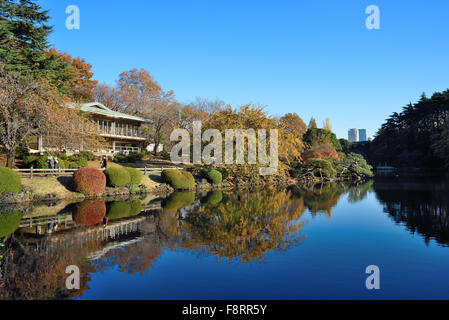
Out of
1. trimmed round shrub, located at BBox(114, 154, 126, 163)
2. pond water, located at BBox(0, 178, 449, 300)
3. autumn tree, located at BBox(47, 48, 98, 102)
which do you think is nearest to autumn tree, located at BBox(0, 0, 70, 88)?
trimmed round shrub, located at BBox(114, 154, 126, 163)

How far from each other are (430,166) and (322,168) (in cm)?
3504

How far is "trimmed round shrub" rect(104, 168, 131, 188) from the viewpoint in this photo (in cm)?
2275

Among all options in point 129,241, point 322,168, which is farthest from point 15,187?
point 322,168

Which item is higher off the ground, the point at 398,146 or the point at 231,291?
the point at 398,146

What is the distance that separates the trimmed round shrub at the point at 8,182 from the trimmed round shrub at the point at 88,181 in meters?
3.21

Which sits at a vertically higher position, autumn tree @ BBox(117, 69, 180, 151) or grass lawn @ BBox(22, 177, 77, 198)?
autumn tree @ BBox(117, 69, 180, 151)

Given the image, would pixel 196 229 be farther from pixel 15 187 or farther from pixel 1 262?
pixel 15 187

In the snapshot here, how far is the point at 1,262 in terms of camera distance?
7.78m

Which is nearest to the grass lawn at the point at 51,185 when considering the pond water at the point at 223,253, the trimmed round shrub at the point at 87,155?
the pond water at the point at 223,253

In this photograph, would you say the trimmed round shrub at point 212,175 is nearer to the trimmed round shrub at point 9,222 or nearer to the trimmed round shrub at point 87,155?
the trimmed round shrub at point 87,155

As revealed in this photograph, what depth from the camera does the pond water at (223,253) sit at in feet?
21.0

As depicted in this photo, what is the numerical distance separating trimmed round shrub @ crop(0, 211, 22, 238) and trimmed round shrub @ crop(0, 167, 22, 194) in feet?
12.5

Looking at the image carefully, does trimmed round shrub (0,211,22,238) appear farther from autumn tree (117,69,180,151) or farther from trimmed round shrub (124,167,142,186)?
autumn tree (117,69,180,151)
